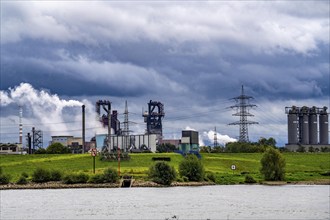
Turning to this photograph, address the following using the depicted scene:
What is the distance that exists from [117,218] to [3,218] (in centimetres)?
1141

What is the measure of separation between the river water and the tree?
3183cm

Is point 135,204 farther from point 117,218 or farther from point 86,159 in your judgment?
point 86,159

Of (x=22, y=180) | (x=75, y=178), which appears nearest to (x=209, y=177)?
(x=75, y=178)

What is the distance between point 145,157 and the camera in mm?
168625

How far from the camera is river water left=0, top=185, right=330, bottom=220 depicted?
67750 mm

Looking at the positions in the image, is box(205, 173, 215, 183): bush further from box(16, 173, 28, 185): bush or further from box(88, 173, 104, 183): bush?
box(16, 173, 28, 185): bush

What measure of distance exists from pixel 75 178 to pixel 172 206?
52.6 metres

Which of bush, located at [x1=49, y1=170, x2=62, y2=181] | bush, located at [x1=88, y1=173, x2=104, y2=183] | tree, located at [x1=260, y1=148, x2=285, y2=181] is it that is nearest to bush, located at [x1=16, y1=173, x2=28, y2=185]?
bush, located at [x1=49, y1=170, x2=62, y2=181]

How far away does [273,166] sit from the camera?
5325 inches

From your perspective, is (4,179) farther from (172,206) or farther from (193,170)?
(172,206)

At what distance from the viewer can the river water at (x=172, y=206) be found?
222 ft

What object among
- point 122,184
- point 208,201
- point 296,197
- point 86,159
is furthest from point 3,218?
point 86,159

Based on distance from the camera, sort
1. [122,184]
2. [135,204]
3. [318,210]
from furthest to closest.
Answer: [122,184] < [135,204] < [318,210]

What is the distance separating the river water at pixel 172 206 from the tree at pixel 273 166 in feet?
104
